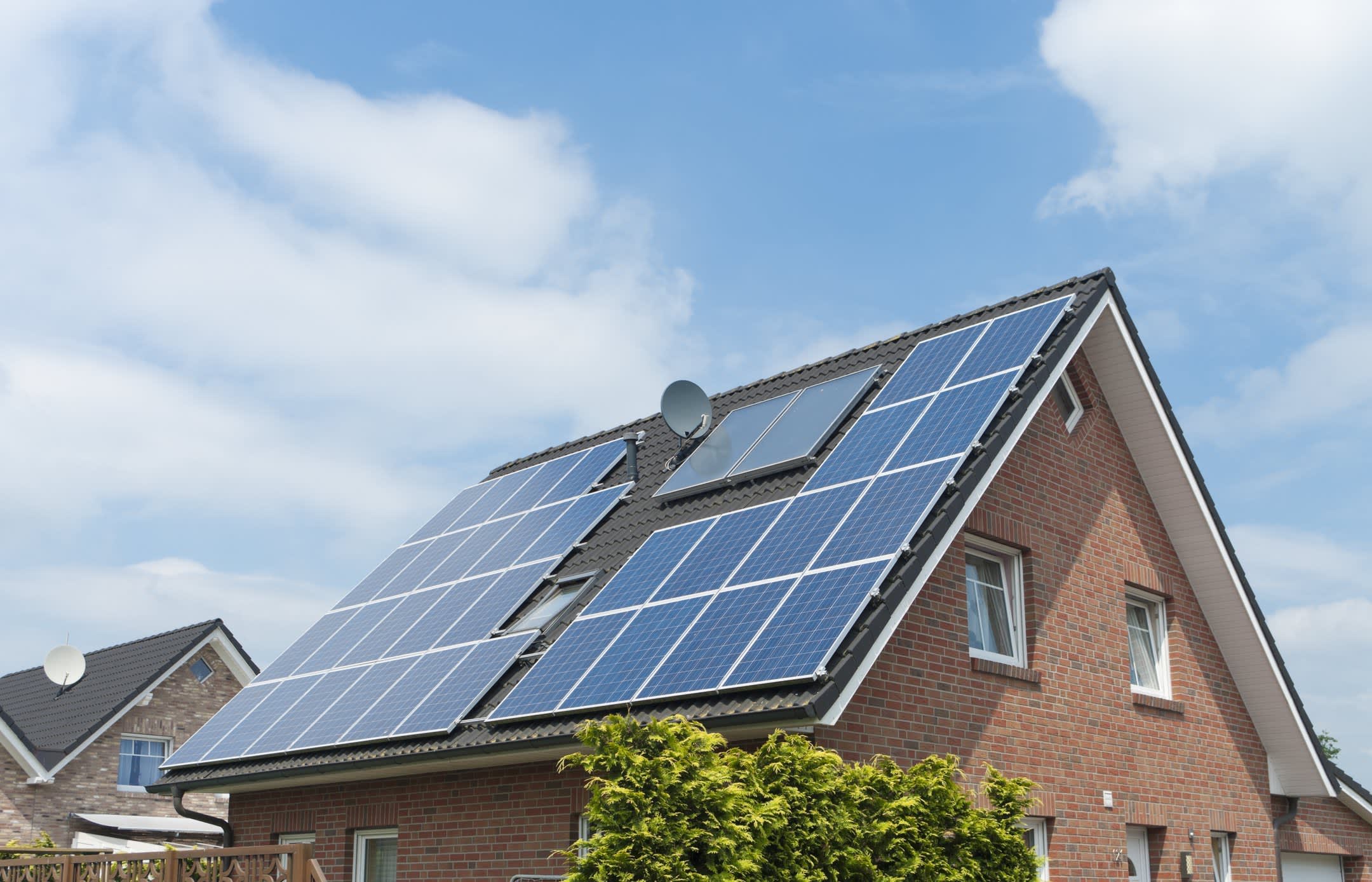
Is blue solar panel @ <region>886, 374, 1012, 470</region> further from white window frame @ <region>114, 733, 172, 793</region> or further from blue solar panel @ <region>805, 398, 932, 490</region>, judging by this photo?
white window frame @ <region>114, 733, 172, 793</region>

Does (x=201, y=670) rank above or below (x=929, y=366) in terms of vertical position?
below

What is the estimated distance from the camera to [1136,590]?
16234mm

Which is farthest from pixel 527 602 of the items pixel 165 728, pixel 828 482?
pixel 165 728

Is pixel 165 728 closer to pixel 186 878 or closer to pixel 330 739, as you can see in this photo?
pixel 330 739

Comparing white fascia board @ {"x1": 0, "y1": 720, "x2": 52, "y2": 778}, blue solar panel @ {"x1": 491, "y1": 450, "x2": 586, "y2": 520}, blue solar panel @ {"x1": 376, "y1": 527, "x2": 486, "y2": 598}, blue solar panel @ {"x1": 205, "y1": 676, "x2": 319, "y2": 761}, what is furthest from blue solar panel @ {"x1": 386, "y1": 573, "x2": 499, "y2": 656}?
white fascia board @ {"x1": 0, "y1": 720, "x2": 52, "y2": 778}

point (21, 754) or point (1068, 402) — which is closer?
point (1068, 402)

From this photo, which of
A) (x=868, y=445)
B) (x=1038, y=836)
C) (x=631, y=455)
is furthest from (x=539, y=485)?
(x=1038, y=836)

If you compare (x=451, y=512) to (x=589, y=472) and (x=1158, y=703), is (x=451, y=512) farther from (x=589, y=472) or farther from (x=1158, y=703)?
(x=1158, y=703)

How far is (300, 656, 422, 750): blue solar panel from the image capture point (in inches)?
566

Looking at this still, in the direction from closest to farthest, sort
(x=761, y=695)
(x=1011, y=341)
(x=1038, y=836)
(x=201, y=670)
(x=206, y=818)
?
1. (x=761, y=695)
2. (x=1038, y=836)
3. (x=1011, y=341)
4. (x=206, y=818)
5. (x=201, y=670)

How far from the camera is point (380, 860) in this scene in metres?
14.4

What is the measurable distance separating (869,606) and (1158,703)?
6.70m

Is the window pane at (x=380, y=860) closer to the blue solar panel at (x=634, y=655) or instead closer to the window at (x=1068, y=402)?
the blue solar panel at (x=634, y=655)

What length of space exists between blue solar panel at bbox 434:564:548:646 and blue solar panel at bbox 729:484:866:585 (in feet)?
12.6
